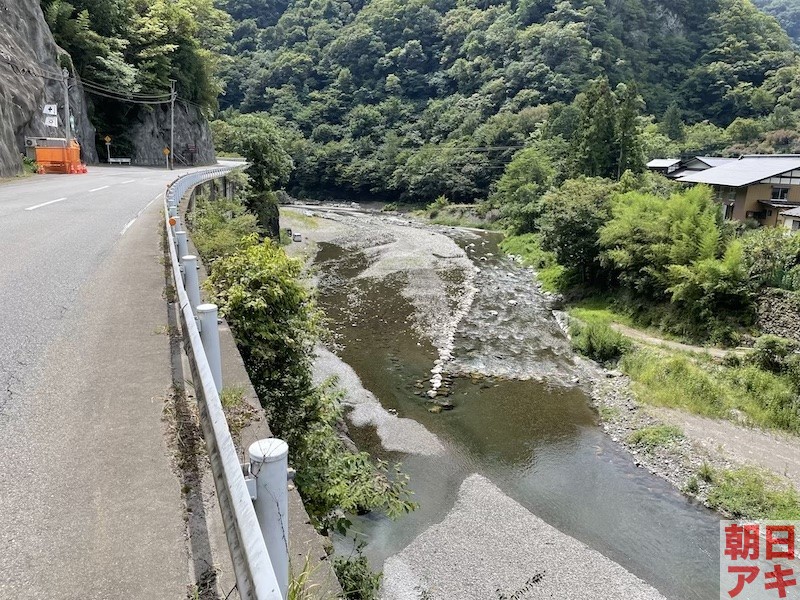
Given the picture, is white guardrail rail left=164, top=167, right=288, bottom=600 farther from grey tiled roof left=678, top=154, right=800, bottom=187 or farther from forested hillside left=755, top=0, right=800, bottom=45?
forested hillside left=755, top=0, right=800, bottom=45

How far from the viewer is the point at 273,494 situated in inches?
88.1

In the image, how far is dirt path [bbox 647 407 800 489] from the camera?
12438 mm

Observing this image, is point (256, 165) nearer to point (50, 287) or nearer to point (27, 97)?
point (27, 97)

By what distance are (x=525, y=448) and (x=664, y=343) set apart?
345 inches

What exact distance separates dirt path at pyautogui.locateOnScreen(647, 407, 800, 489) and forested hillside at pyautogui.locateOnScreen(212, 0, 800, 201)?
4027 cm

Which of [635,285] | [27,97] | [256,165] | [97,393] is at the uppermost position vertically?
[27,97]

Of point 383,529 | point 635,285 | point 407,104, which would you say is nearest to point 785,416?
point 635,285

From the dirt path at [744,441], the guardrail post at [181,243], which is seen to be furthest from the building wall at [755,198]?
the guardrail post at [181,243]

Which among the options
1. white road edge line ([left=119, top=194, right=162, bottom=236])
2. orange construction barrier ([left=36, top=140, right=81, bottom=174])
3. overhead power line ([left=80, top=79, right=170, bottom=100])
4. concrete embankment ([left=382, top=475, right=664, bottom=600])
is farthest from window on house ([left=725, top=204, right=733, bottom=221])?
overhead power line ([left=80, top=79, right=170, bottom=100])

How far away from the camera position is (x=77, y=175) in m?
24.8

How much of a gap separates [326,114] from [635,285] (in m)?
78.8

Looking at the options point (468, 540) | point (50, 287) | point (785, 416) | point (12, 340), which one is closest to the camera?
point (12, 340)

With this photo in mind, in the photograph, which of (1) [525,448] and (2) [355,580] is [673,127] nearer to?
(1) [525,448]

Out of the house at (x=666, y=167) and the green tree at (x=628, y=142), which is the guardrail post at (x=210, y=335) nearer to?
the green tree at (x=628, y=142)
